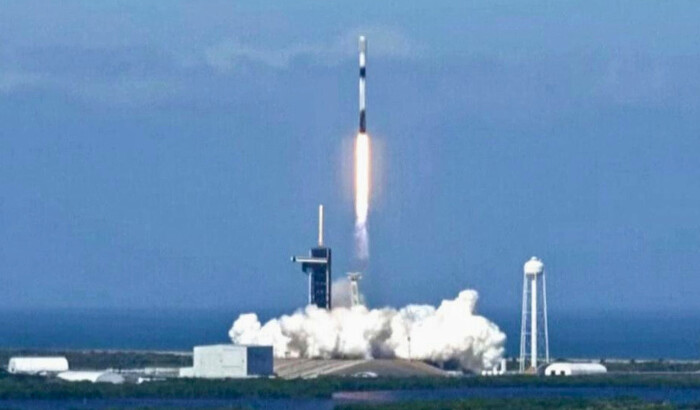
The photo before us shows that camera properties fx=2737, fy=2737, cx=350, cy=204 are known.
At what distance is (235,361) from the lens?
9812cm

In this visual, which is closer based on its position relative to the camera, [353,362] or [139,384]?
[139,384]

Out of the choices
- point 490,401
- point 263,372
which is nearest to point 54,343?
point 263,372

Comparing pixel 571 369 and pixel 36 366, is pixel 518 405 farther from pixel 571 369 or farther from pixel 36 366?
pixel 36 366

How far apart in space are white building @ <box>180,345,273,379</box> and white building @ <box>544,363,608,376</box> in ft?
36.9

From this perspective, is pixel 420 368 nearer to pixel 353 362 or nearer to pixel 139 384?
pixel 353 362

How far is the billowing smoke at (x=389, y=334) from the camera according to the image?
102m

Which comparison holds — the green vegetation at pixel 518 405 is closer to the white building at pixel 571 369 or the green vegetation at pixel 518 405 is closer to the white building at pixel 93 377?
the white building at pixel 93 377

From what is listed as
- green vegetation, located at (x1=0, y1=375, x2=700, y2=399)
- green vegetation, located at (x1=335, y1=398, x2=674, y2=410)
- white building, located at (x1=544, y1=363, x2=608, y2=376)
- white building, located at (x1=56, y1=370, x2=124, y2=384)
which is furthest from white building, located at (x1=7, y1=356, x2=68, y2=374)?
green vegetation, located at (x1=335, y1=398, x2=674, y2=410)

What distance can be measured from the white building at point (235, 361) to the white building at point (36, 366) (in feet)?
26.1

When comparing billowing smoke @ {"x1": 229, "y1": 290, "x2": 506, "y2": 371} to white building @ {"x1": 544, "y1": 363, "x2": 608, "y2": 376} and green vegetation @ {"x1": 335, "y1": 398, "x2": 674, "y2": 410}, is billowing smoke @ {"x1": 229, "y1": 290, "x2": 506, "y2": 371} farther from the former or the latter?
green vegetation @ {"x1": 335, "y1": 398, "x2": 674, "y2": 410}

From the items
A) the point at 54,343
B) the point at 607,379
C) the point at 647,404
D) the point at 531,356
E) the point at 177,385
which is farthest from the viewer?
the point at 54,343

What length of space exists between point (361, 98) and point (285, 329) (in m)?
11.9

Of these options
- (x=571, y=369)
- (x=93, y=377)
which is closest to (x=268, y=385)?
(x=93, y=377)

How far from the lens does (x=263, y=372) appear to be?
97875 millimetres
